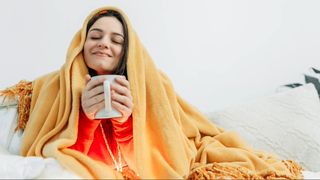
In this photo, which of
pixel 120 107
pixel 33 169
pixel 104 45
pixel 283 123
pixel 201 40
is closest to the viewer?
pixel 33 169

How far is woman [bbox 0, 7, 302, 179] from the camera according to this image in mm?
1072

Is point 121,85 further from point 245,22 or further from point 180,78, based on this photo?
point 245,22

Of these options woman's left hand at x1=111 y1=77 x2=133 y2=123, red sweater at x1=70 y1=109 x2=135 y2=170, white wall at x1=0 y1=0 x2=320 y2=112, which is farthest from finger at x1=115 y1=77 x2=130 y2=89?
white wall at x1=0 y1=0 x2=320 y2=112

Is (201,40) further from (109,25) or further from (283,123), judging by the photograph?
(109,25)

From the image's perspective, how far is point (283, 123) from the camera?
1509 mm

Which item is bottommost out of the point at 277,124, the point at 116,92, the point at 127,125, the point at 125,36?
the point at 277,124

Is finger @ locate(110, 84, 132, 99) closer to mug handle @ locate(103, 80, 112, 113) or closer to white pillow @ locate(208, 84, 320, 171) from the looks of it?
mug handle @ locate(103, 80, 112, 113)

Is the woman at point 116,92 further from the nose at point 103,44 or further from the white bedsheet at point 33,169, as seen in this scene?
the white bedsheet at point 33,169

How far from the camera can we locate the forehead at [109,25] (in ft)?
4.05

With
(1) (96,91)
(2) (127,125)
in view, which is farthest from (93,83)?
(2) (127,125)

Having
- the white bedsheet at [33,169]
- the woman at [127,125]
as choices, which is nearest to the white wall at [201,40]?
the woman at [127,125]

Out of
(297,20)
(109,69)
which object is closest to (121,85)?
(109,69)

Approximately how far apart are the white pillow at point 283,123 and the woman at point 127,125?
202mm

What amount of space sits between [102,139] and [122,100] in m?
0.19
